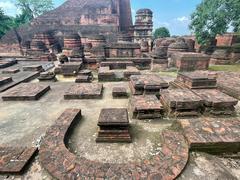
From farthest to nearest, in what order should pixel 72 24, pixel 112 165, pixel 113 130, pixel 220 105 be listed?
1. pixel 72 24
2. pixel 220 105
3. pixel 113 130
4. pixel 112 165

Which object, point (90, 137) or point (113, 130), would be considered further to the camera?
point (90, 137)

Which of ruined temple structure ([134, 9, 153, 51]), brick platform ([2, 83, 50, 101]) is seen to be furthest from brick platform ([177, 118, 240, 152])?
ruined temple structure ([134, 9, 153, 51])

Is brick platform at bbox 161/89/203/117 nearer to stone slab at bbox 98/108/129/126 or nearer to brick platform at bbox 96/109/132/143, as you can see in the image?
stone slab at bbox 98/108/129/126

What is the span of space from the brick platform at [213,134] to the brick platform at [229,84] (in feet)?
8.42

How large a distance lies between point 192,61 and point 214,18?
19.7ft

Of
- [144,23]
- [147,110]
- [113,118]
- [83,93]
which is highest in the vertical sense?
[144,23]

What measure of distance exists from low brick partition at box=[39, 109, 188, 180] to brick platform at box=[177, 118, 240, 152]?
0.21 meters

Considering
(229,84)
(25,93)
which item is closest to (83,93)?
(25,93)

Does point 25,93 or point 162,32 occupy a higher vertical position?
point 162,32

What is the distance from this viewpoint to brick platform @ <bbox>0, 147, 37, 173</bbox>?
7.27 ft

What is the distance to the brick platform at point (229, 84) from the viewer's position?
531 cm

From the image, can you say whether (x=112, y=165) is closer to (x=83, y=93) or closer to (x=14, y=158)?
(x=14, y=158)

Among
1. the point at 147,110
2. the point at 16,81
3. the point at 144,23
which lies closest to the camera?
the point at 147,110

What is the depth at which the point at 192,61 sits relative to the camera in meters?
8.53
